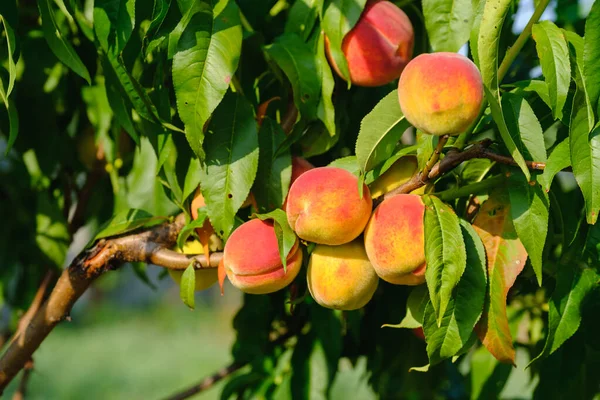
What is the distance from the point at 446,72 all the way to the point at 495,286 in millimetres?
236

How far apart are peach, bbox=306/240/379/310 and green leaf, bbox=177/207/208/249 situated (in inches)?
5.9

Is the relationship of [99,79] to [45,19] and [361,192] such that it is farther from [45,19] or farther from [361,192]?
[361,192]

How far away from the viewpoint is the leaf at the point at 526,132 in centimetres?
73

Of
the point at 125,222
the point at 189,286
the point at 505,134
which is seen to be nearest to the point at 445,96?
the point at 505,134

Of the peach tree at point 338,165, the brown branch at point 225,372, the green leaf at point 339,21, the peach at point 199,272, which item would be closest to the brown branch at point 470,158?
the peach tree at point 338,165

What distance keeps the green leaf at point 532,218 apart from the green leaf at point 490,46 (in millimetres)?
112

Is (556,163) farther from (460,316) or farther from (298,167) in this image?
(298,167)

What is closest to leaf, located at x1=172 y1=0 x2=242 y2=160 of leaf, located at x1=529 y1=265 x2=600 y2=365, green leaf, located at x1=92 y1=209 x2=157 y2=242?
green leaf, located at x1=92 y1=209 x2=157 y2=242

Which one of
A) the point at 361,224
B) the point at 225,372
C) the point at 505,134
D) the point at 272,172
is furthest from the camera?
the point at 225,372

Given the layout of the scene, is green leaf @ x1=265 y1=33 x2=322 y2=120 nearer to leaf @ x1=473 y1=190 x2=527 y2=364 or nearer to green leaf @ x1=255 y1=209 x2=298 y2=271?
green leaf @ x1=255 y1=209 x2=298 y2=271

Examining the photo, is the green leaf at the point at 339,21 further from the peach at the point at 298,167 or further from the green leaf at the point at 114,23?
the green leaf at the point at 114,23

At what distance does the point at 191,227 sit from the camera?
87 centimetres

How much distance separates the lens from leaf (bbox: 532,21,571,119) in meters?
0.71

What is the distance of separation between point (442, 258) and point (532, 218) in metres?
0.11
